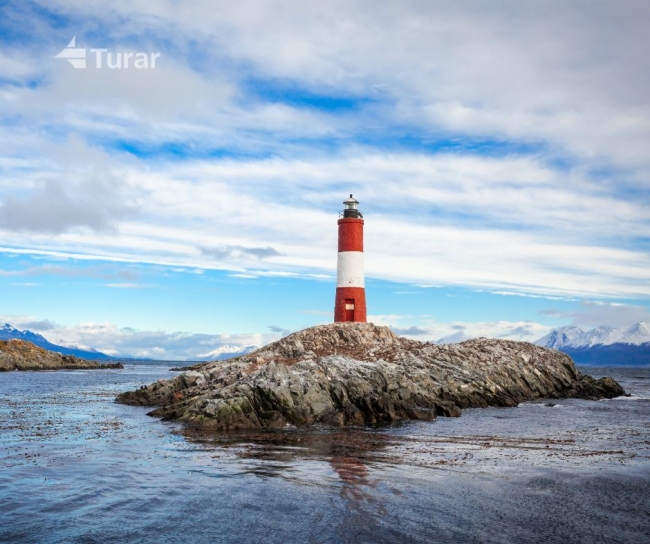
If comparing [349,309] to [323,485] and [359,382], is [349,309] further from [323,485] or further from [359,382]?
[323,485]

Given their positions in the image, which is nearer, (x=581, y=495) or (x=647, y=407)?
(x=581, y=495)

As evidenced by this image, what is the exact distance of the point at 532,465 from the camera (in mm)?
21516

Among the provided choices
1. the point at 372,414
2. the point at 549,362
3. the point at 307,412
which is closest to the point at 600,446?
the point at 372,414

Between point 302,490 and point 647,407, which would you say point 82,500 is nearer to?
point 302,490

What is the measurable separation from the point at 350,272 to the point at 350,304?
3.21 m

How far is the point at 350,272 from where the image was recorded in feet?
188

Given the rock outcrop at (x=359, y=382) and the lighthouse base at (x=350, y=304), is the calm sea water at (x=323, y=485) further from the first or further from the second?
the lighthouse base at (x=350, y=304)

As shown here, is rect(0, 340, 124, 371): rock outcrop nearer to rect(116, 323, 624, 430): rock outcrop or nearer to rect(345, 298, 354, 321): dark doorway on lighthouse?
rect(116, 323, 624, 430): rock outcrop

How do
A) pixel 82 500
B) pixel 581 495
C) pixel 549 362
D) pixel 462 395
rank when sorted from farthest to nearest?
pixel 549 362
pixel 462 395
pixel 581 495
pixel 82 500

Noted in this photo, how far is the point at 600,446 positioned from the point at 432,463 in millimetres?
9722

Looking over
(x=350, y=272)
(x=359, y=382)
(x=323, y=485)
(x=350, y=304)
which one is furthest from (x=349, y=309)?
(x=323, y=485)

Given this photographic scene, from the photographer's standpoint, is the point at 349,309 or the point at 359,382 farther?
the point at 349,309

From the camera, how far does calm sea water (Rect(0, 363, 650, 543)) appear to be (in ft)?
45.6

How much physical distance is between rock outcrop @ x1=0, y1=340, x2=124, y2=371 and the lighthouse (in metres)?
77.3
